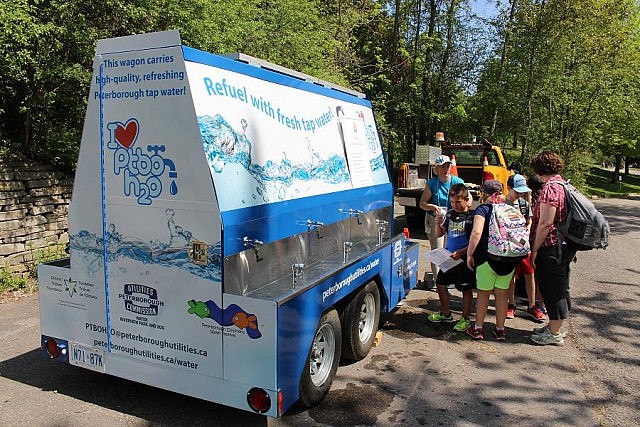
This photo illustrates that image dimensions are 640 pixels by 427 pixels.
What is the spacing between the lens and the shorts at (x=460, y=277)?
18.2 feet

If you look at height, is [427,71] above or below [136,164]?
above

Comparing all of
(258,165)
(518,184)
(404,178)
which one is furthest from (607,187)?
(258,165)

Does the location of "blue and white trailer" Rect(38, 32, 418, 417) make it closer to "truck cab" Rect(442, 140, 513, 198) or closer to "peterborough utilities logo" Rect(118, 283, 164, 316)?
"peterborough utilities logo" Rect(118, 283, 164, 316)

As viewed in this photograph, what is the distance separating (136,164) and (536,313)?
495 cm

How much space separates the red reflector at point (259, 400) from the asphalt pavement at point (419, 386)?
1.87 ft

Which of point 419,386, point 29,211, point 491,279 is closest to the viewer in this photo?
point 419,386

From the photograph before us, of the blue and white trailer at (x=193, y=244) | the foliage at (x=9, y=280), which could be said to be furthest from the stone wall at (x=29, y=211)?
the blue and white trailer at (x=193, y=244)

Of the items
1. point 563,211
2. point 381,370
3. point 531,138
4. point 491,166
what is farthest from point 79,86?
point 531,138

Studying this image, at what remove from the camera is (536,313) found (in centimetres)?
607

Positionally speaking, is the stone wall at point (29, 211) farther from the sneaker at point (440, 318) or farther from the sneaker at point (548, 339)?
the sneaker at point (548, 339)

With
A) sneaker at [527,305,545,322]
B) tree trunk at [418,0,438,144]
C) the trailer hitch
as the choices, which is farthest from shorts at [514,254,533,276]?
tree trunk at [418,0,438,144]

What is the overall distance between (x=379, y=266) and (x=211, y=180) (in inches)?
90.7

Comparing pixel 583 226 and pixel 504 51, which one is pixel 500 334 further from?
pixel 504 51

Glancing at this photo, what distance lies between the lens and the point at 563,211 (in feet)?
16.4
